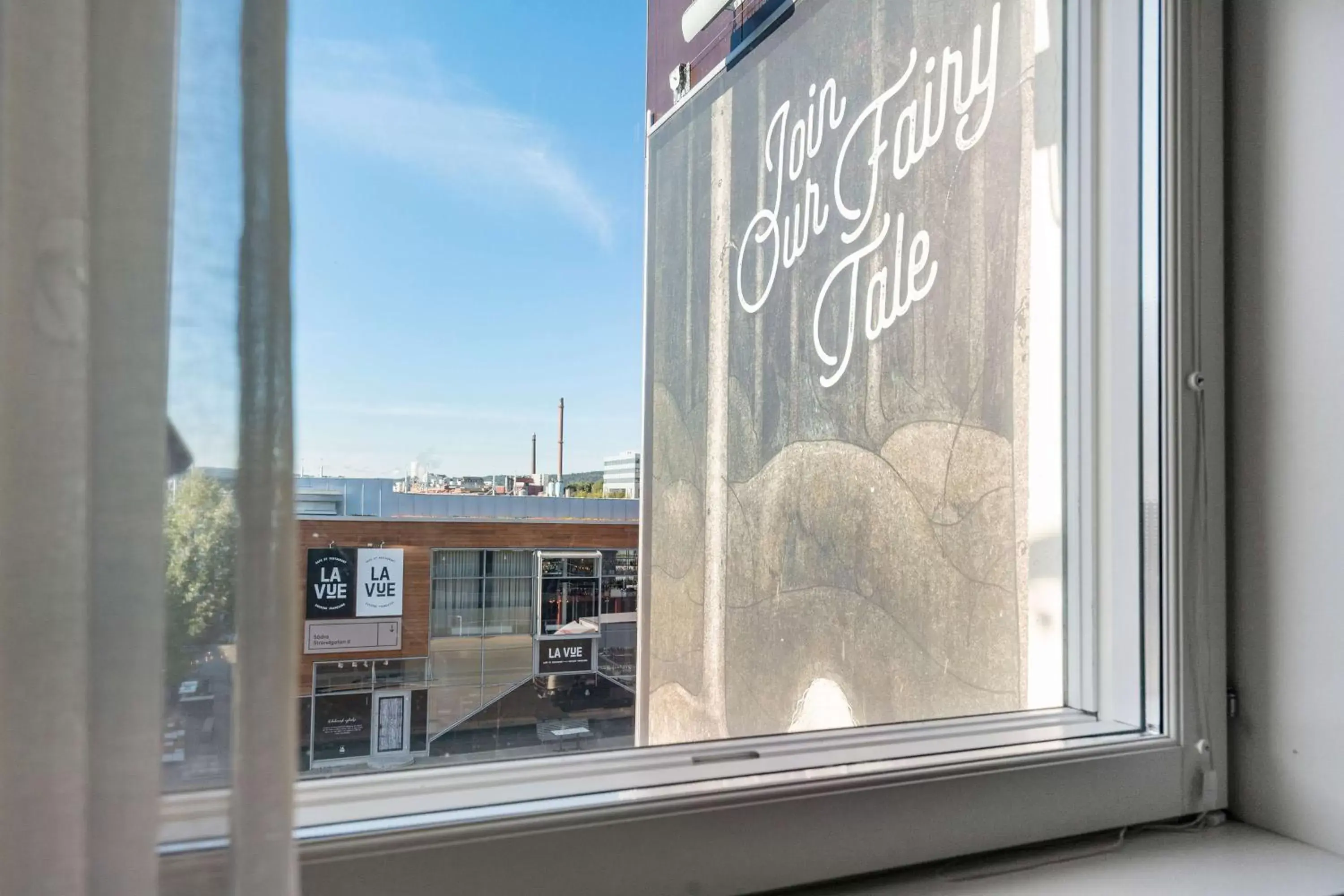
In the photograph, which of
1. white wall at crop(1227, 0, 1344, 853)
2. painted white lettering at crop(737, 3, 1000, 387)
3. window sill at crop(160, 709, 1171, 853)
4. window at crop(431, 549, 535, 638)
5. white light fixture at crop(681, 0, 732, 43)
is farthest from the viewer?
white light fixture at crop(681, 0, 732, 43)

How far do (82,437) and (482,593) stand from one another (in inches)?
38.1

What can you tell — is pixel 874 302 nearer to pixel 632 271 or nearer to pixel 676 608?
pixel 632 271

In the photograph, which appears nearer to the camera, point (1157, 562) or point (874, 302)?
point (1157, 562)

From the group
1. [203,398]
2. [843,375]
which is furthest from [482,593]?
[843,375]

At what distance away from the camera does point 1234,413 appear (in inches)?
36.9

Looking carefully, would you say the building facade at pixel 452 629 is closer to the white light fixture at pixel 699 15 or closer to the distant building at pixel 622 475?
the distant building at pixel 622 475

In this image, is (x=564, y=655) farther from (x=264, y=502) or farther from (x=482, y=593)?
(x=264, y=502)

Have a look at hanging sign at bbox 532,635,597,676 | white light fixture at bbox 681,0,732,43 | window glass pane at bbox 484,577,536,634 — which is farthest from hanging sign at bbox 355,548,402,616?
white light fixture at bbox 681,0,732,43

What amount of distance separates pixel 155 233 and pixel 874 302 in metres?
2.03

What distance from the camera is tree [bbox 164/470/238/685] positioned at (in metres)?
0.40

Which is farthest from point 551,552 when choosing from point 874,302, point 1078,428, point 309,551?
point 874,302

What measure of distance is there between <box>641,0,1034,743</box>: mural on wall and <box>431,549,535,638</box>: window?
12.8 inches

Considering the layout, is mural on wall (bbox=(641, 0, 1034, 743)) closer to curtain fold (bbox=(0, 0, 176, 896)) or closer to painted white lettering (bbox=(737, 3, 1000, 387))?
painted white lettering (bbox=(737, 3, 1000, 387))

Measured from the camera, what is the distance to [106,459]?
37 cm
